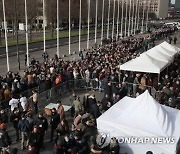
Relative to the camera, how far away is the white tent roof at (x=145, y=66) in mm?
19219

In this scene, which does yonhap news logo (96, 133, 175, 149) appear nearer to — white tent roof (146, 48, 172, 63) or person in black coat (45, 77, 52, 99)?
person in black coat (45, 77, 52, 99)

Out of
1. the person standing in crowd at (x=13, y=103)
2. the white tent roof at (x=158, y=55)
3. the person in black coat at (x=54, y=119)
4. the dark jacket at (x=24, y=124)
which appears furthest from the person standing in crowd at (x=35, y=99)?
the white tent roof at (x=158, y=55)

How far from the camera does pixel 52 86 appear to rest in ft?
59.8

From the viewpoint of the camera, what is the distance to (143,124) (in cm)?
1073

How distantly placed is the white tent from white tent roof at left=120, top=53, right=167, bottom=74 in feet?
24.6

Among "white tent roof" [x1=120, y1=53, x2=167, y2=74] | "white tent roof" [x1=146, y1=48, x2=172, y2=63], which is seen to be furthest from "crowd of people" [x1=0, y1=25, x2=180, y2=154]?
"white tent roof" [x1=146, y1=48, x2=172, y2=63]

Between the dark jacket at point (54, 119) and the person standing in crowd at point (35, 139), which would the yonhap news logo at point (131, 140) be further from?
the dark jacket at point (54, 119)

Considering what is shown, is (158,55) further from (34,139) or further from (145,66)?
(34,139)

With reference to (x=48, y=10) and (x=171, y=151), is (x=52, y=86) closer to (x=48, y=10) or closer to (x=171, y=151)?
(x=171, y=151)

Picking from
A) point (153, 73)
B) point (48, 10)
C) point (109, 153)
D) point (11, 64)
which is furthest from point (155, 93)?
point (48, 10)

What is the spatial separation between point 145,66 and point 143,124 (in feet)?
30.2

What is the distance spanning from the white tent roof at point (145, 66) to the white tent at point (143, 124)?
7499mm

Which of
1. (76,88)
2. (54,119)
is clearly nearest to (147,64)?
(76,88)

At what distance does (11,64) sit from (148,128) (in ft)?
78.9
